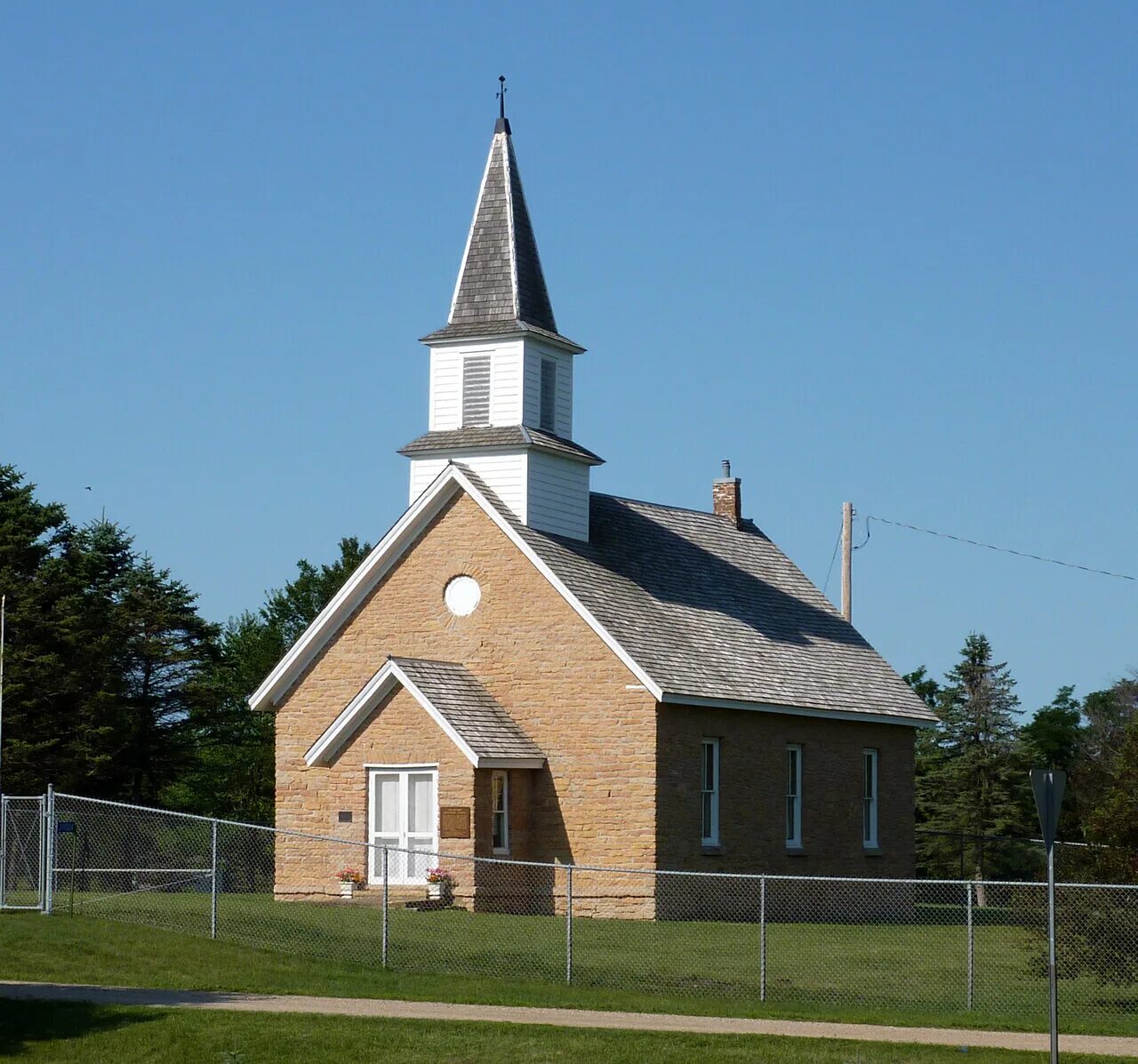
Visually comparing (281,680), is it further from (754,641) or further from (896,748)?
(896,748)

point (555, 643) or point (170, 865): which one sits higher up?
point (555, 643)

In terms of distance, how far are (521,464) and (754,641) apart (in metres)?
6.32

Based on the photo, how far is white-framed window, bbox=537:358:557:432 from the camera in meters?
38.1

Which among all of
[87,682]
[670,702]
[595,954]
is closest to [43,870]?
[595,954]

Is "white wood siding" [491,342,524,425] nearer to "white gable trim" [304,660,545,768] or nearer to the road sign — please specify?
"white gable trim" [304,660,545,768]

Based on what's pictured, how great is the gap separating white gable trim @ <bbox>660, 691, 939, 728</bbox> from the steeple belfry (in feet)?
15.2

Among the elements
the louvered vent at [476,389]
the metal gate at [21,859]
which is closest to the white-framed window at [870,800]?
the louvered vent at [476,389]

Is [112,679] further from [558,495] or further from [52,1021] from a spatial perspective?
[52,1021]

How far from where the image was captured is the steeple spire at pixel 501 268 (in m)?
37.9

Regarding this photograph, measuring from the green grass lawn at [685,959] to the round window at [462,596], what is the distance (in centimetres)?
577

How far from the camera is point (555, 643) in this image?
35.0 meters

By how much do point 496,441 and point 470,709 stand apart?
209 inches

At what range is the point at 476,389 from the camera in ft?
124

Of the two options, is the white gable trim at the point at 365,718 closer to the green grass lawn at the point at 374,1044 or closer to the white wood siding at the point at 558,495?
the white wood siding at the point at 558,495
